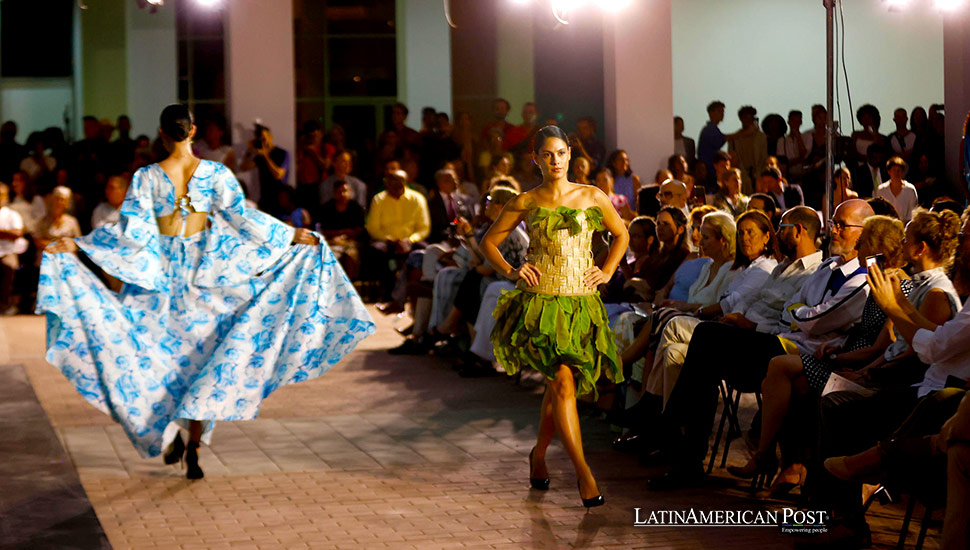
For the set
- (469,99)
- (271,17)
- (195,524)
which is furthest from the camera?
(469,99)

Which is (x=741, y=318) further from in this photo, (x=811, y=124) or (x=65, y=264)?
(x=811, y=124)

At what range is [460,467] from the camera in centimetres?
575

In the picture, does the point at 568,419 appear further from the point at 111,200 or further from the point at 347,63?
the point at 347,63

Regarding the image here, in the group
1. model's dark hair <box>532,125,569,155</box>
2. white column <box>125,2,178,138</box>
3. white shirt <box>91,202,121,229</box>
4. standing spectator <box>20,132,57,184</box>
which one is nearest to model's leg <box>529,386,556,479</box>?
model's dark hair <box>532,125,569,155</box>

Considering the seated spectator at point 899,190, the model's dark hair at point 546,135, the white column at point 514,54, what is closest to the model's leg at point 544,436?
the model's dark hair at point 546,135

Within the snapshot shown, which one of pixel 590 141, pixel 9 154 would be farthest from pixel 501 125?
pixel 9 154

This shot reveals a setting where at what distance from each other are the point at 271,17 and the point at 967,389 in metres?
10.8

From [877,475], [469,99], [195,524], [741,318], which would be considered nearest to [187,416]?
[195,524]

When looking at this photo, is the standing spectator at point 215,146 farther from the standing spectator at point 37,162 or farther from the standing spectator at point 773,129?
the standing spectator at point 773,129

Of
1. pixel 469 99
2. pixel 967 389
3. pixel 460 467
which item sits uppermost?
pixel 469 99

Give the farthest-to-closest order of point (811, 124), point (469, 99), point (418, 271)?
point (469, 99), point (811, 124), point (418, 271)

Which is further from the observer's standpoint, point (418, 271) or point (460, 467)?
point (418, 271)

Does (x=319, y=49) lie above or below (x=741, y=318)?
above

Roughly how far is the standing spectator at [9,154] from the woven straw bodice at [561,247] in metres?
10.8
